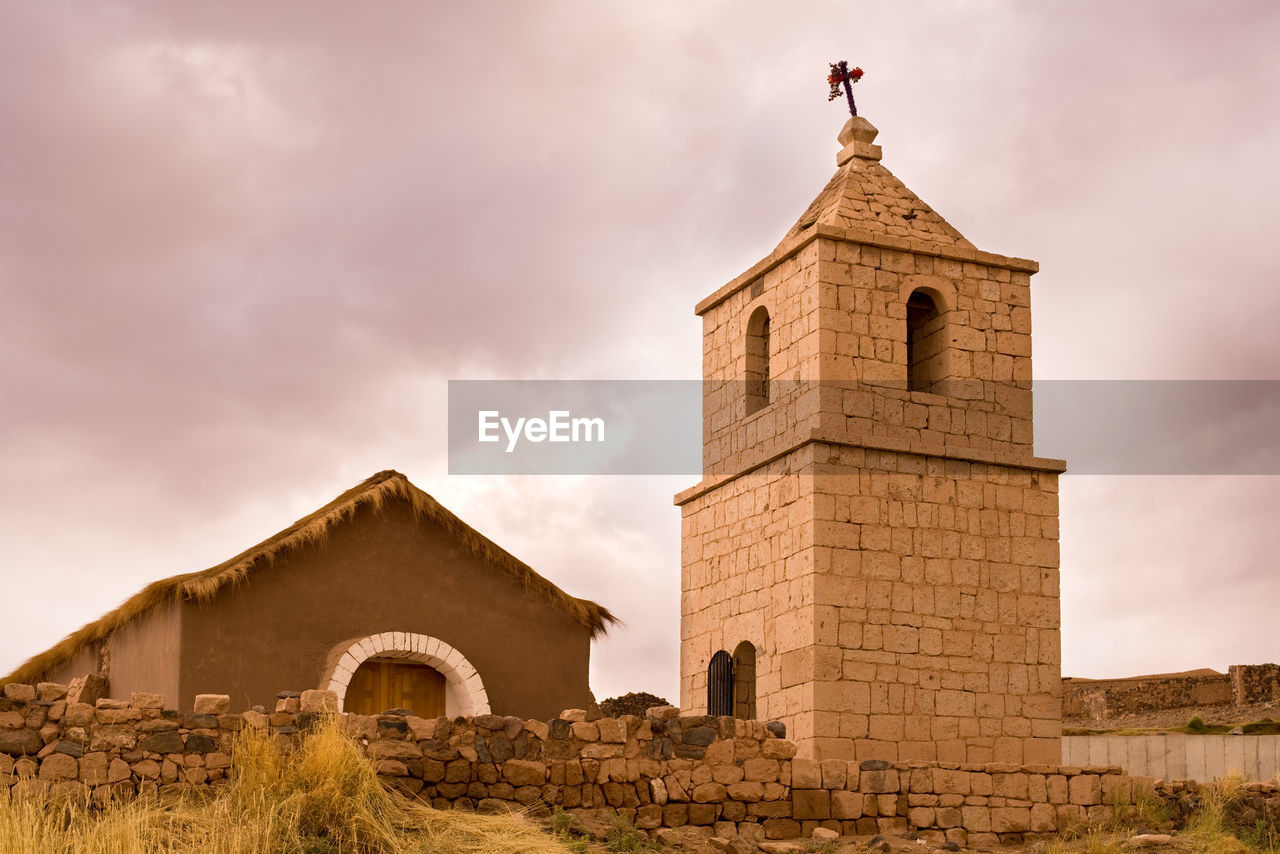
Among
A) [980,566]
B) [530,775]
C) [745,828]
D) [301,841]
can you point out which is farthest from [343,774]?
[980,566]

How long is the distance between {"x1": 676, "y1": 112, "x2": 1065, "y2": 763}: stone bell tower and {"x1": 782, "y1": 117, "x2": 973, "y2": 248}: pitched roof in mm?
37

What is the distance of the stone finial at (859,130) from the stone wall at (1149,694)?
44.3 feet

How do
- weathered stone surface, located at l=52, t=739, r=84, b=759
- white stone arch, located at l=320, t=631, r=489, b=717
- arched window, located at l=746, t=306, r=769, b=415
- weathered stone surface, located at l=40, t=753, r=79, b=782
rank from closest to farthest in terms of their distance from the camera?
1. weathered stone surface, located at l=40, t=753, r=79, b=782
2. weathered stone surface, located at l=52, t=739, r=84, b=759
3. white stone arch, located at l=320, t=631, r=489, b=717
4. arched window, located at l=746, t=306, r=769, b=415

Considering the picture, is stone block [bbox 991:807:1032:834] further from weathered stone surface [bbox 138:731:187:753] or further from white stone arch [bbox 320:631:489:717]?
weathered stone surface [bbox 138:731:187:753]

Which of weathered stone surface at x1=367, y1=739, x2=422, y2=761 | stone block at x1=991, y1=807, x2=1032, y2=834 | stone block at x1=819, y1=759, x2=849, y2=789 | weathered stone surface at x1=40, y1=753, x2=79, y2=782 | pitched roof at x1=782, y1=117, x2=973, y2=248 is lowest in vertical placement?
stone block at x1=991, y1=807, x2=1032, y2=834

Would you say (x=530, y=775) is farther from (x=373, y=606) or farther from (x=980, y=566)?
(x=980, y=566)

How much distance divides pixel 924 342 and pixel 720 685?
13.3 ft

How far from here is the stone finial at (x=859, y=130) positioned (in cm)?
1842

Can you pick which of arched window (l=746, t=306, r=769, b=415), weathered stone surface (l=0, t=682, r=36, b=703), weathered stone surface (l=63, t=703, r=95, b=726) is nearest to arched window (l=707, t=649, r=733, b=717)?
arched window (l=746, t=306, r=769, b=415)

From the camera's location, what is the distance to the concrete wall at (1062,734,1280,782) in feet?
71.8

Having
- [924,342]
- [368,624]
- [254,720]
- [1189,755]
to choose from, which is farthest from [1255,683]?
[254,720]

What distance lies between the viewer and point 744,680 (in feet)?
56.5

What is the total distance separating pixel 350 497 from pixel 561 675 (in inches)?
105

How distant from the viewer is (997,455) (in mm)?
16891
